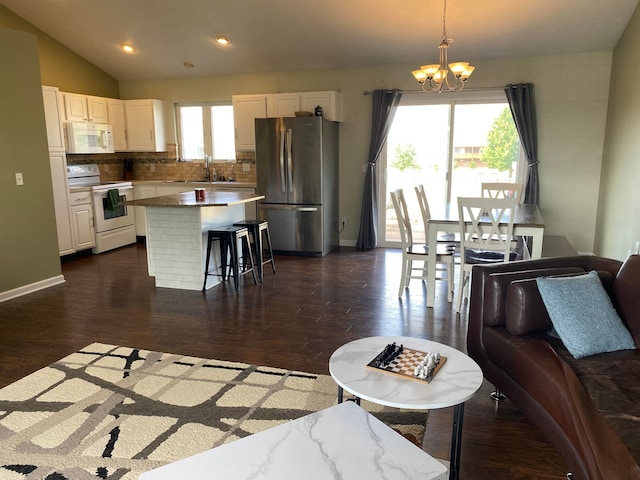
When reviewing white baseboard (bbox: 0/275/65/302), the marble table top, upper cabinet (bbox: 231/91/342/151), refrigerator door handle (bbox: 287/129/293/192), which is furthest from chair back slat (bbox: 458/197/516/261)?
white baseboard (bbox: 0/275/65/302)

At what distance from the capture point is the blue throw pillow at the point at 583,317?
2.36 meters

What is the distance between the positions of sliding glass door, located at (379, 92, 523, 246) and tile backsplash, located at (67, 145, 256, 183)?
7.21ft

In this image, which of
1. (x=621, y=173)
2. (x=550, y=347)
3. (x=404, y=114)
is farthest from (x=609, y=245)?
(x=550, y=347)

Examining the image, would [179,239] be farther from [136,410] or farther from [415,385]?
[415,385]

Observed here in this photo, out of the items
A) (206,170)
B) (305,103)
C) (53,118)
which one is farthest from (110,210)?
(305,103)

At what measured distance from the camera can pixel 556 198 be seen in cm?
625

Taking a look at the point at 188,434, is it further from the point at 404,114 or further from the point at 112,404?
the point at 404,114

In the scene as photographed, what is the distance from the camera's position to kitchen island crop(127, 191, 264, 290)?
16.1ft

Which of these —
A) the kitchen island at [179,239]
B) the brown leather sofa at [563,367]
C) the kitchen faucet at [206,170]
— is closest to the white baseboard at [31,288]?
the kitchen island at [179,239]

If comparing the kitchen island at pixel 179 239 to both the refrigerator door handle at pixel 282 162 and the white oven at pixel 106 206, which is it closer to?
the refrigerator door handle at pixel 282 162

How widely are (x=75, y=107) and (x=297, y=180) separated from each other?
3246 mm

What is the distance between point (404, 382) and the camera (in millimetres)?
1925

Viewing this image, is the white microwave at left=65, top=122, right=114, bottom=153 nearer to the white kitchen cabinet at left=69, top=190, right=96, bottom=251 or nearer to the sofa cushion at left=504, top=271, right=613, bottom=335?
the white kitchen cabinet at left=69, top=190, right=96, bottom=251

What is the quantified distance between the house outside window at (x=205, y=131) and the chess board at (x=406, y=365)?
601cm
